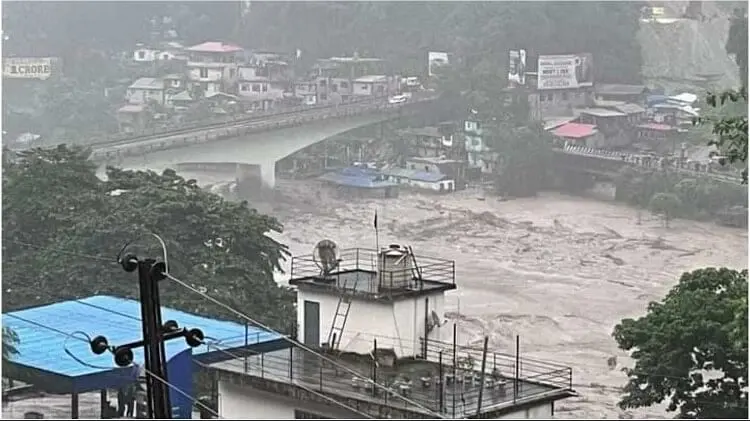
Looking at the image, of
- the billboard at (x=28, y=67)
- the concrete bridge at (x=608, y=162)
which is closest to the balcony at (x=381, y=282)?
the concrete bridge at (x=608, y=162)

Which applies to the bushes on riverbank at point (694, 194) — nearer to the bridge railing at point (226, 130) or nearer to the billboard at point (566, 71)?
the billboard at point (566, 71)

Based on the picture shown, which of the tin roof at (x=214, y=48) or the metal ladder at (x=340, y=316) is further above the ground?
the tin roof at (x=214, y=48)

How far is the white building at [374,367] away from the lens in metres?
2.05

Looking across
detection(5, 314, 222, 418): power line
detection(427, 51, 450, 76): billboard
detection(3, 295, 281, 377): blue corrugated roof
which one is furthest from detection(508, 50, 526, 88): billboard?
detection(5, 314, 222, 418): power line

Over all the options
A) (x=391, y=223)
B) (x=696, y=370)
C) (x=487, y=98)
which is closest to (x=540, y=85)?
(x=487, y=98)

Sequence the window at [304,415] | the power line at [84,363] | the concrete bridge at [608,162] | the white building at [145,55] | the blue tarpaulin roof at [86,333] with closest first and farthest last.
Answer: the power line at [84,363] < the window at [304,415] < the blue tarpaulin roof at [86,333] < the concrete bridge at [608,162] < the white building at [145,55]

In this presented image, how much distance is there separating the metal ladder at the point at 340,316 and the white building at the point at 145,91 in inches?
220

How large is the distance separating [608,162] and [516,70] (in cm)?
127

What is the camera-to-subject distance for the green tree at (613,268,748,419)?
105 inches

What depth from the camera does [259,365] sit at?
2293mm

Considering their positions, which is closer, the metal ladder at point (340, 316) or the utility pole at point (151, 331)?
the utility pole at point (151, 331)

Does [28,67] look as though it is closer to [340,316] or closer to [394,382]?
[340,316]

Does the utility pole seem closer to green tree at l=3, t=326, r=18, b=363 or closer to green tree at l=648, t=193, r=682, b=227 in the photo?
green tree at l=3, t=326, r=18, b=363

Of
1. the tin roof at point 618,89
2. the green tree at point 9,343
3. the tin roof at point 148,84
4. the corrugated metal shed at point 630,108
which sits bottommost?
the green tree at point 9,343
